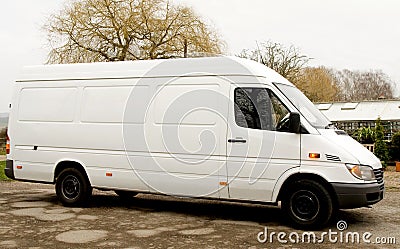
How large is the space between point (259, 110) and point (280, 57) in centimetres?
2151

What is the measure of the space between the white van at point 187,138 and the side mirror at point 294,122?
0.02 m

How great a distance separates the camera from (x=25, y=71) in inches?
373

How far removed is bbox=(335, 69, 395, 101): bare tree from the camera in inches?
2234

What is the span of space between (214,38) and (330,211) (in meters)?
18.3

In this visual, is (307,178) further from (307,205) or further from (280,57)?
(280,57)

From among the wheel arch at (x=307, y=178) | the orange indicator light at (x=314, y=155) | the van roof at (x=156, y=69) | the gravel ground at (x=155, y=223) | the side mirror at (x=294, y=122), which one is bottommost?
the gravel ground at (x=155, y=223)

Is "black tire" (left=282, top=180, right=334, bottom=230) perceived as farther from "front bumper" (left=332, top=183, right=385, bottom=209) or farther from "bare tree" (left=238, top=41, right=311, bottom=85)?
"bare tree" (left=238, top=41, right=311, bottom=85)

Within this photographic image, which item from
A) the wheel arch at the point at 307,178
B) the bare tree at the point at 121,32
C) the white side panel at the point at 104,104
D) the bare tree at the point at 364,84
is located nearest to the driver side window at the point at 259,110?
the wheel arch at the point at 307,178

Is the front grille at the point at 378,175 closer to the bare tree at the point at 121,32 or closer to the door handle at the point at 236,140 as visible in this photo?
the door handle at the point at 236,140

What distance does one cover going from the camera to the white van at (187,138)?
7.12m

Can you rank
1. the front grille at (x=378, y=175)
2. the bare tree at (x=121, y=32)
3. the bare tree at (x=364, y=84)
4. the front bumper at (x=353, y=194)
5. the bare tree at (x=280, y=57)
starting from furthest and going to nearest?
the bare tree at (x=364, y=84) < the bare tree at (x=280, y=57) < the bare tree at (x=121, y=32) < the front grille at (x=378, y=175) < the front bumper at (x=353, y=194)

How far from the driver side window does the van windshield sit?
0.81 feet

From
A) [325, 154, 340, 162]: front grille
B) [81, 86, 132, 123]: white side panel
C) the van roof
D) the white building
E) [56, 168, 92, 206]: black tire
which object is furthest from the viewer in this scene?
the white building

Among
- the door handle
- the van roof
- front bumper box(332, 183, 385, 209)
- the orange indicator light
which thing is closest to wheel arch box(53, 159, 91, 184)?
the van roof
